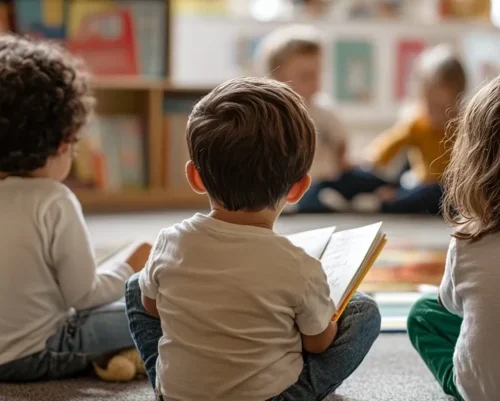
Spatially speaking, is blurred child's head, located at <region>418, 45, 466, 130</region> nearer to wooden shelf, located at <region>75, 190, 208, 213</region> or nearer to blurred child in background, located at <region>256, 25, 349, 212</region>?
blurred child in background, located at <region>256, 25, 349, 212</region>

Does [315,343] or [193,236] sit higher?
[193,236]

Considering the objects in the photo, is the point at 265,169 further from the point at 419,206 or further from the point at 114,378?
the point at 419,206

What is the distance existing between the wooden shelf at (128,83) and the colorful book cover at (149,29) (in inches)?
2.4

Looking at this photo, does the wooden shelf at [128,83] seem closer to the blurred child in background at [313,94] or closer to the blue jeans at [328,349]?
the blurred child in background at [313,94]

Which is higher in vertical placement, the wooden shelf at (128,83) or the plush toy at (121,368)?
the wooden shelf at (128,83)

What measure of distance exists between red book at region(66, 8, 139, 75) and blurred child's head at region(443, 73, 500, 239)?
222 cm

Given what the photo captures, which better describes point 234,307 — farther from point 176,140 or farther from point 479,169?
point 176,140

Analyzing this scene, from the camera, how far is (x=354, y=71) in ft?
11.9

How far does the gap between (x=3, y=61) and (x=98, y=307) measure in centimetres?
40

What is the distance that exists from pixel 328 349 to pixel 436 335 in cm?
22

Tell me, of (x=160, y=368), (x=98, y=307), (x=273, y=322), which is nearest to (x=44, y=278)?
(x=98, y=307)

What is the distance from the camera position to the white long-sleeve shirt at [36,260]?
117cm

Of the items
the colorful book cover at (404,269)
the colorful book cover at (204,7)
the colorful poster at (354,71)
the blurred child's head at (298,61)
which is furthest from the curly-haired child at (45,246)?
the colorful poster at (354,71)

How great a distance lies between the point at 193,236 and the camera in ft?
3.19
